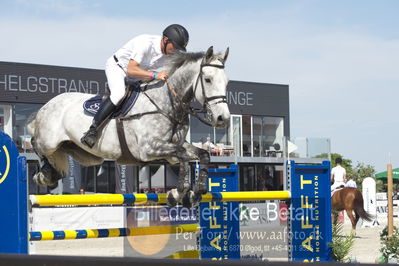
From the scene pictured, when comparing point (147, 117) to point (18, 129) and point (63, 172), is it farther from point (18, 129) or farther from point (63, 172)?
point (18, 129)

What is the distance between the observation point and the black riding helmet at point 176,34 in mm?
5574

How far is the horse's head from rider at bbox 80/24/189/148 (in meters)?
0.31

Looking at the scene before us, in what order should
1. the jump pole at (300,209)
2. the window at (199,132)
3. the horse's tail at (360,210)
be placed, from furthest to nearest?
1. the window at (199,132)
2. the horse's tail at (360,210)
3. the jump pole at (300,209)

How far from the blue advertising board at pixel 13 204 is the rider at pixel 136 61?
1.02m

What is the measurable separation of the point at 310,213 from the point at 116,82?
2.44m

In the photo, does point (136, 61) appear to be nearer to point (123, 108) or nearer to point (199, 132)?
point (123, 108)

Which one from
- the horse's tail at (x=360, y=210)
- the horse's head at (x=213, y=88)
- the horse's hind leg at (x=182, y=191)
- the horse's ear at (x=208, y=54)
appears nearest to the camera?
the horse's head at (x=213, y=88)

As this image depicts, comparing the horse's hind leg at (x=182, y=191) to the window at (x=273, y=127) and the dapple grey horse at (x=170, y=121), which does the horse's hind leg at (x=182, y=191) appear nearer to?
the dapple grey horse at (x=170, y=121)

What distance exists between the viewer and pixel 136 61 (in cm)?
559

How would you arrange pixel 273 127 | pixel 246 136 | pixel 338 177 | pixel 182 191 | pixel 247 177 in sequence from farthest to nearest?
pixel 273 127 < pixel 247 177 < pixel 246 136 < pixel 338 177 < pixel 182 191

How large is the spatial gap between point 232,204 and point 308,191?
2.69ft

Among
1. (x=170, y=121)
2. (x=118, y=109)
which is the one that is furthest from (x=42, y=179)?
(x=170, y=121)

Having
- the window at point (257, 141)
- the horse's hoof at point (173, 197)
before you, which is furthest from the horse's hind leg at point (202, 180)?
the window at point (257, 141)

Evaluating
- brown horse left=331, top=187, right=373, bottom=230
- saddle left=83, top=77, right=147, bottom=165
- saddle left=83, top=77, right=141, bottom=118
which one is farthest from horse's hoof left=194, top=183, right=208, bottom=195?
brown horse left=331, top=187, right=373, bottom=230
